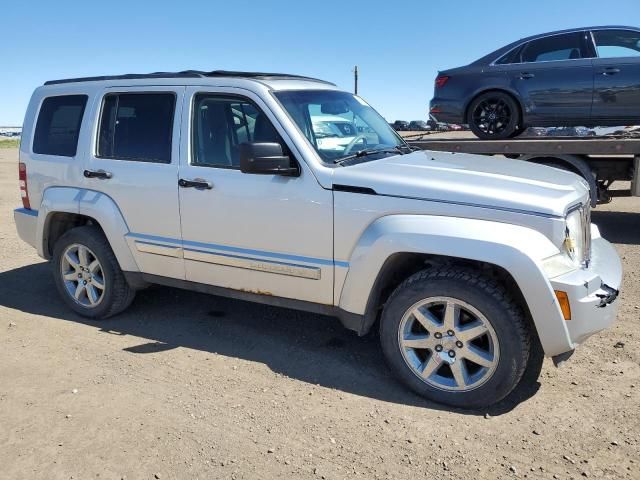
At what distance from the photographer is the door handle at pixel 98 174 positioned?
14.9ft

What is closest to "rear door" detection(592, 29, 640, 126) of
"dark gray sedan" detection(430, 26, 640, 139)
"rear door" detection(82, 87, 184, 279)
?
"dark gray sedan" detection(430, 26, 640, 139)

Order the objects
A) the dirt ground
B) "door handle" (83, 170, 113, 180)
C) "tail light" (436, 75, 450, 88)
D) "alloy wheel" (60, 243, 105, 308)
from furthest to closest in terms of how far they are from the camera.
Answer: "tail light" (436, 75, 450, 88)
"alloy wheel" (60, 243, 105, 308)
"door handle" (83, 170, 113, 180)
the dirt ground

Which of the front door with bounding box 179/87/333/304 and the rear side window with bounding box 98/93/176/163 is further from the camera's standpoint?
the rear side window with bounding box 98/93/176/163

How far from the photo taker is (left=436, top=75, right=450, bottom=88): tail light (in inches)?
325

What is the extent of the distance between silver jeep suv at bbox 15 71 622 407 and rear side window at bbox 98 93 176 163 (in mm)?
14

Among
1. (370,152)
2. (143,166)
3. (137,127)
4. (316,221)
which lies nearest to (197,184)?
(143,166)

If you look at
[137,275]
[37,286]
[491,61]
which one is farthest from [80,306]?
[491,61]

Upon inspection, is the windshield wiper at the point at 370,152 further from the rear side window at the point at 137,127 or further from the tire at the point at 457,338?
the rear side window at the point at 137,127

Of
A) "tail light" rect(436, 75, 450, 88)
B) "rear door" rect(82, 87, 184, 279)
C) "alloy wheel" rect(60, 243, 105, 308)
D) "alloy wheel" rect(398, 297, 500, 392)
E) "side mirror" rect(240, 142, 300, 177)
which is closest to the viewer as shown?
"alloy wheel" rect(398, 297, 500, 392)

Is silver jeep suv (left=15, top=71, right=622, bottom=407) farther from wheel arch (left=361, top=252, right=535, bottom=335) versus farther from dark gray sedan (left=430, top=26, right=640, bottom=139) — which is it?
dark gray sedan (left=430, top=26, right=640, bottom=139)

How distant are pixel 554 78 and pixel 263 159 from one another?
18.1 ft

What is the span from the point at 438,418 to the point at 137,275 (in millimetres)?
2710

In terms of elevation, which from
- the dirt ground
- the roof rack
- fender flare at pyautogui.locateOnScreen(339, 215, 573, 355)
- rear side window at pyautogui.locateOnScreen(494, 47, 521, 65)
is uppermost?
rear side window at pyautogui.locateOnScreen(494, 47, 521, 65)

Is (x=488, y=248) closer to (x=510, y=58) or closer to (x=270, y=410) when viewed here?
(x=270, y=410)
